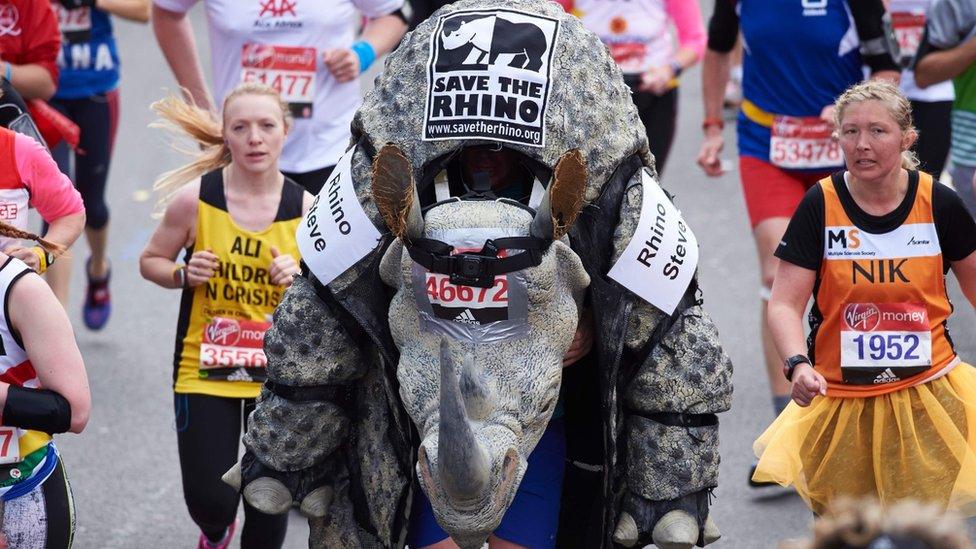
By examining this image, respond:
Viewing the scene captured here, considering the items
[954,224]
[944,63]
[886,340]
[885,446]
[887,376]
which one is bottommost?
[885,446]

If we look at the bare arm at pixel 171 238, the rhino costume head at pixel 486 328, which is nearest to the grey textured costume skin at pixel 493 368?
the rhino costume head at pixel 486 328

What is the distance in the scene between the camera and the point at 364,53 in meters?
6.80

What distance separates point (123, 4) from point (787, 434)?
4342 millimetres

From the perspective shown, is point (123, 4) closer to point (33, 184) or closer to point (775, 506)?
point (33, 184)

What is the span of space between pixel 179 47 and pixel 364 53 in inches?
31.7

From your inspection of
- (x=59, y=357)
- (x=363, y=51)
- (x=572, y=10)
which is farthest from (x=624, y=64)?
(x=59, y=357)

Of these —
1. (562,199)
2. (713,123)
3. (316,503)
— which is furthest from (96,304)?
(562,199)

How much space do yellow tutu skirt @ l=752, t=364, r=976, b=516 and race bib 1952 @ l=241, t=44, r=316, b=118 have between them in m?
2.43

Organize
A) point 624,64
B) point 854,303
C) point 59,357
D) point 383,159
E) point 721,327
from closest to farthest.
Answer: point 383,159, point 59,357, point 854,303, point 624,64, point 721,327

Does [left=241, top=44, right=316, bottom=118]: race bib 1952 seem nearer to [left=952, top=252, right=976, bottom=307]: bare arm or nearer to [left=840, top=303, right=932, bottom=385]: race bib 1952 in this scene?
[left=840, top=303, right=932, bottom=385]: race bib 1952

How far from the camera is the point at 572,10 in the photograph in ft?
26.4

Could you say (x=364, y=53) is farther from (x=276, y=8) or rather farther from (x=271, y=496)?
(x=271, y=496)

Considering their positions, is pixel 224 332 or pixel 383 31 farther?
pixel 383 31

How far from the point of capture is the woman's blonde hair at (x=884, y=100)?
16.7 feet
